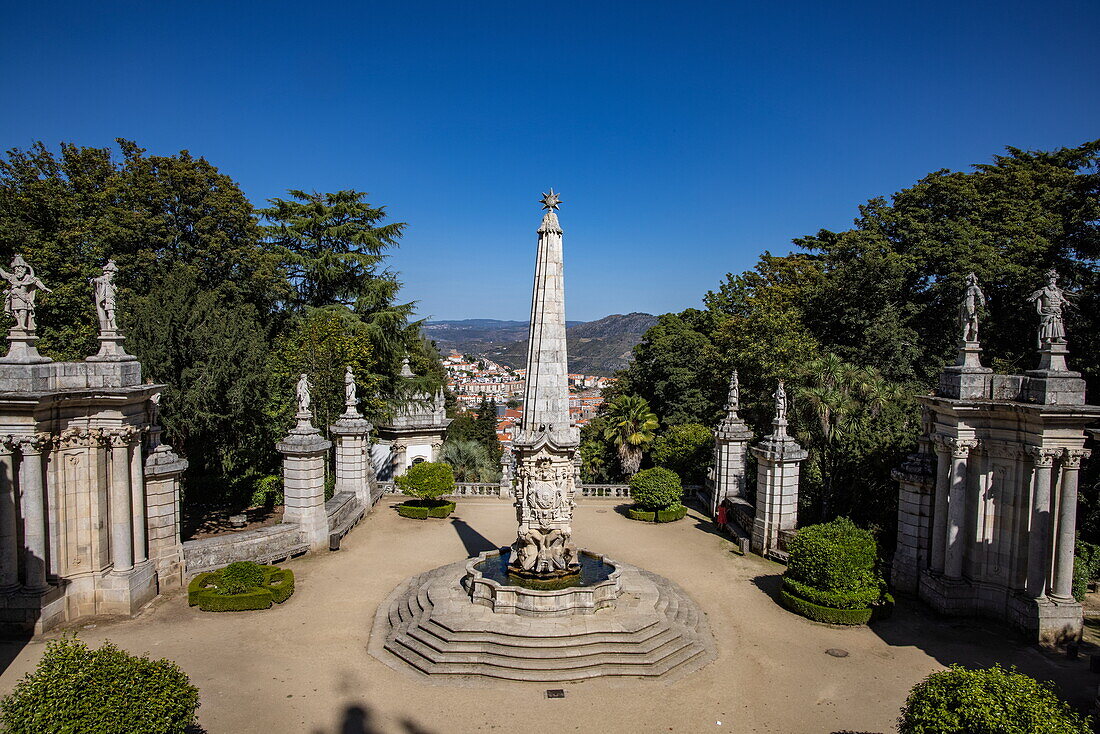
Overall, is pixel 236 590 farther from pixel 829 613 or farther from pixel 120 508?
pixel 829 613

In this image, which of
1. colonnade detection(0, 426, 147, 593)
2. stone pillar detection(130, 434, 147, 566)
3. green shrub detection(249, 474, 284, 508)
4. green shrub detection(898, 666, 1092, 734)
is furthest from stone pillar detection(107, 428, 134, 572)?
green shrub detection(898, 666, 1092, 734)

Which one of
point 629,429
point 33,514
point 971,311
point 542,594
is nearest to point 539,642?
point 542,594

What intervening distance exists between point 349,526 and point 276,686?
11167 mm

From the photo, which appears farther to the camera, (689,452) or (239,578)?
(689,452)

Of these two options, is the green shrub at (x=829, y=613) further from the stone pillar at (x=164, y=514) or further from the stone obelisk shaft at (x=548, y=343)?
the stone pillar at (x=164, y=514)

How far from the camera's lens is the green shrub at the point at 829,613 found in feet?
52.3

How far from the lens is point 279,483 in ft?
94.1

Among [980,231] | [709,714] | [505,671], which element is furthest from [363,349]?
[980,231]

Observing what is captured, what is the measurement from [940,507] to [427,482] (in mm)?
17561

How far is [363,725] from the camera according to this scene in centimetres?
1166

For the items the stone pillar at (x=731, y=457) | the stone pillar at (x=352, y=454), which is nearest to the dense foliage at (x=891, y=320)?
the stone pillar at (x=731, y=457)

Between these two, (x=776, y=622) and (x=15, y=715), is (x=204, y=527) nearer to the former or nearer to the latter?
(x=15, y=715)

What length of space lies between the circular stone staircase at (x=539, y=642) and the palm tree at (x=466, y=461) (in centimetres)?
1847

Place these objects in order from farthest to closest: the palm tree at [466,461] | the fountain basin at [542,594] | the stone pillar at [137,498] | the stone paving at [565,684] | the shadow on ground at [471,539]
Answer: the palm tree at [466,461] < the shadow on ground at [471,539] < the stone pillar at [137,498] < the fountain basin at [542,594] < the stone paving at [565,684]
